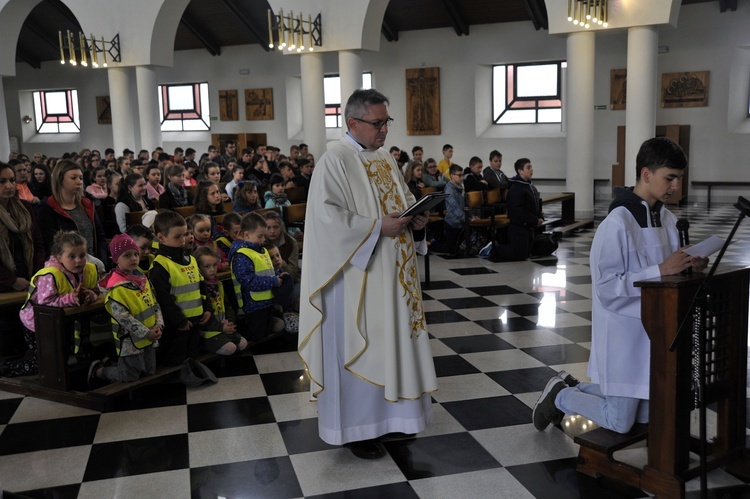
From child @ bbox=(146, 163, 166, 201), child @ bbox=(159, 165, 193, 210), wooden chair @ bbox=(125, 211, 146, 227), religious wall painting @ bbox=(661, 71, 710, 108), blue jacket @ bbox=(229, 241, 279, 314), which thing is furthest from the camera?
religious wall painting @ bbox=(661, 71, 710, 108)

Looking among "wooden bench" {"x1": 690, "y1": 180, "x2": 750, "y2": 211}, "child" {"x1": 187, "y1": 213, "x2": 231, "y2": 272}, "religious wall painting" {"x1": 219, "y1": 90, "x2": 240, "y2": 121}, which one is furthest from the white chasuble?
"religious wall painting" {"x1": 219, "y1": 90, "x2": 240, "y2": 121}

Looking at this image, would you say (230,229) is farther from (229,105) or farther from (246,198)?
(229,105)

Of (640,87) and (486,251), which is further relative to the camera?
(640,87)

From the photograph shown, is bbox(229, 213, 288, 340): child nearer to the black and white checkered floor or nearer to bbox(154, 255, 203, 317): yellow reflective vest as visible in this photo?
the black and white checkered floor

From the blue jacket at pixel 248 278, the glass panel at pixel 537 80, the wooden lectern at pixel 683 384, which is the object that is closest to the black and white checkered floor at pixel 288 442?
the wooden lectern at pixel 683 384

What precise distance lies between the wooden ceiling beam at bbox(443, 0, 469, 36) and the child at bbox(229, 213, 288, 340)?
1348cm

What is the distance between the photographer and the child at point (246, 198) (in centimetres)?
771

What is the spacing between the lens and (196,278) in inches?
209

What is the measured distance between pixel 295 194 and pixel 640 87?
6198 millimetres

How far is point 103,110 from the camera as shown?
24875 millimetres

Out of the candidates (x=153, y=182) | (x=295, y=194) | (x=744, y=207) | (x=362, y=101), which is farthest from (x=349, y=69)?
(x=744, y=207)

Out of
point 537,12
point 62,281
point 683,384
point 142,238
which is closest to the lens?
point 683,384

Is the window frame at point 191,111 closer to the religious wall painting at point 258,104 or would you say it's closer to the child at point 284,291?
the religious wall painting at point 258,104

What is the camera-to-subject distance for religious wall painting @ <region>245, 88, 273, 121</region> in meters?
22.2
